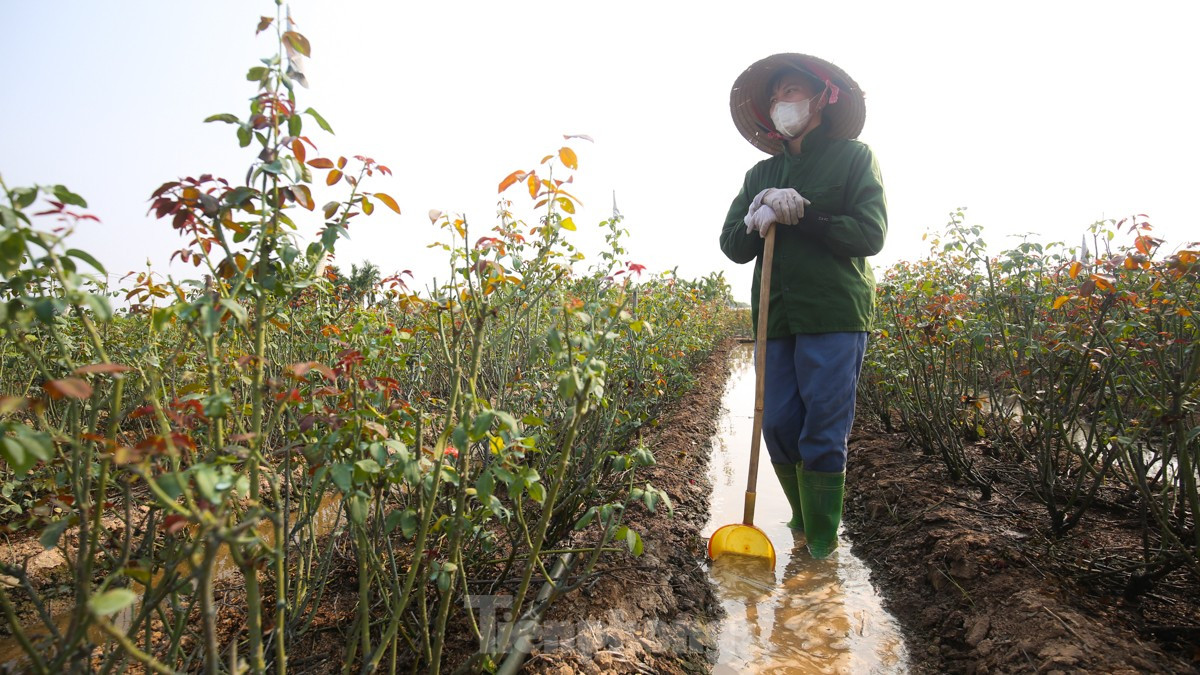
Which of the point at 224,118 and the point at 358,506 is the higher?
the point at 224,118

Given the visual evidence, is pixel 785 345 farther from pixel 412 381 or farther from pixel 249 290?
pixel 249 290

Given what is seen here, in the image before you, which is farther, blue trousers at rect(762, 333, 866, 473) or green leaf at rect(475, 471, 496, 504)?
blue trousers at rect(762, 333, 866, 473)

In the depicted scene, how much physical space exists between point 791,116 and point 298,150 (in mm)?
2075

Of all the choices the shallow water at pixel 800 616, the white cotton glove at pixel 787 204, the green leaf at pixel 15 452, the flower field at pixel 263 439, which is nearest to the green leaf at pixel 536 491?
the flower field at pixel 263 439

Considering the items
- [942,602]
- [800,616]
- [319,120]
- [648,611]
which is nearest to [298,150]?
[319,120]

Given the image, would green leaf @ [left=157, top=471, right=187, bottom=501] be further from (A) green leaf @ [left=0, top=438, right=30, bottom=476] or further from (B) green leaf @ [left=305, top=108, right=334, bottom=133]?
(B) green leaf @ [left=305, top=108, right=334, bottom=133]

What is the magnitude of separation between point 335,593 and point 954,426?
3.51 metres

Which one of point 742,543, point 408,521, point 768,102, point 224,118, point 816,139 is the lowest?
point 742,543

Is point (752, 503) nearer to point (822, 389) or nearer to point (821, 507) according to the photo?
point (821, 507)

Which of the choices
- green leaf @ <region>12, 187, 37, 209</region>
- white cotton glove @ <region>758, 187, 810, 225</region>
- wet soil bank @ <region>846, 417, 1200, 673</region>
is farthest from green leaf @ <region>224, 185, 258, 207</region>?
wet soil bank @ <region>846, 417, 1200, 673</region>

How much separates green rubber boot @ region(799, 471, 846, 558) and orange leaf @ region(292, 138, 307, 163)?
2156 mm

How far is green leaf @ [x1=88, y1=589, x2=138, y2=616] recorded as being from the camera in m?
0.62

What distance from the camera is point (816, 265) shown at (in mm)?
2486

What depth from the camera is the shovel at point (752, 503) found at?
2.50 metres
